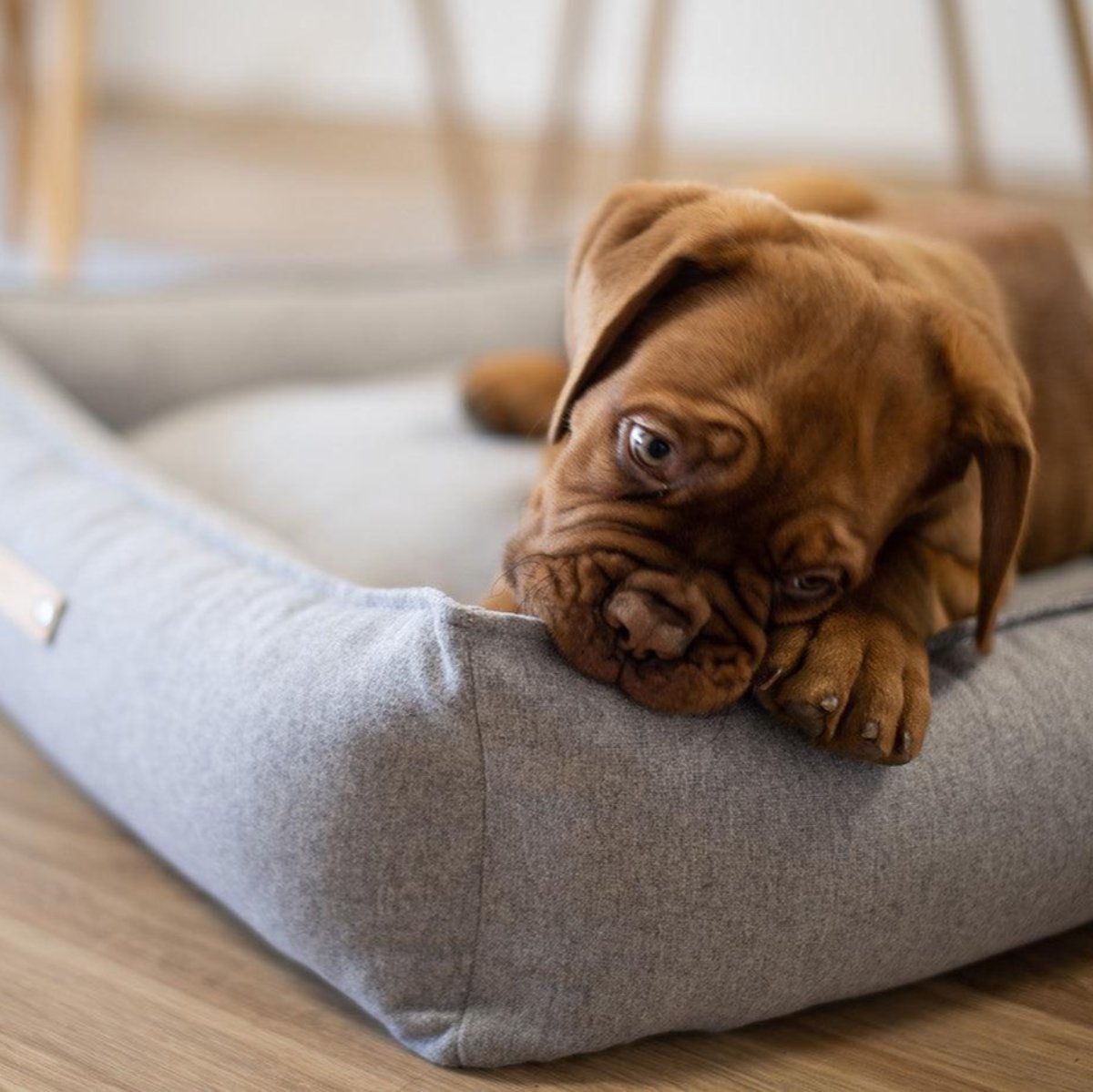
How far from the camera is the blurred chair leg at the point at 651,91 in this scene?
6.25m

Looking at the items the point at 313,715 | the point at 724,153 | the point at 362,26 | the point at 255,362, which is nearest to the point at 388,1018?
the point at 313,715

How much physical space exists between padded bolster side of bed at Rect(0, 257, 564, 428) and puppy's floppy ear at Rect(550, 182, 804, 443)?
6.45ft

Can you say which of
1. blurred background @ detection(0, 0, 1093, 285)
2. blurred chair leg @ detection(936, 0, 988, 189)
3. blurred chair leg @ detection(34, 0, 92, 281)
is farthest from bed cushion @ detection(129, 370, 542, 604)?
blurred chair leg @ detection(936, 0, 988, 189)

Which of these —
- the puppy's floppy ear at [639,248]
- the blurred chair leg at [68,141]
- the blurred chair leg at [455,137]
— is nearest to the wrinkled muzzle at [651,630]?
the puppy's floppy ear at [639,248]

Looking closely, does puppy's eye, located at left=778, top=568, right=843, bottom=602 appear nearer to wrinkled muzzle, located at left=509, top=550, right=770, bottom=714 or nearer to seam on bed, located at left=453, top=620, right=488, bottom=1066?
wrinkled muzzle, located at left=509, top=550, right=770, bottom=714

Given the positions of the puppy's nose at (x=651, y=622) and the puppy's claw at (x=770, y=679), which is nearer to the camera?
the puppy's nose at (x=651, y=622)

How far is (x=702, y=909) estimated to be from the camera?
6.35ft

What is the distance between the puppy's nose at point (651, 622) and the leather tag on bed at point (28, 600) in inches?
44.3

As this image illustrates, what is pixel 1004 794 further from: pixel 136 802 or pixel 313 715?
pixel 136 802

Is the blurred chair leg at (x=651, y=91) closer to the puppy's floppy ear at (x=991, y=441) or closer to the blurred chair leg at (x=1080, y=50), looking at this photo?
the blurred chair leg at (x=1080, y=50)

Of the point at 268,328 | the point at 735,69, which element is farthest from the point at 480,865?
the point at 735,69

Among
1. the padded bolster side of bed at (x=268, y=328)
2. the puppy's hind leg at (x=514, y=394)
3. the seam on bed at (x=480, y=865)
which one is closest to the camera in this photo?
the seam on bed at (x=480, y=865)

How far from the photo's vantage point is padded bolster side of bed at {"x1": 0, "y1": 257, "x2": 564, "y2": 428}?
157 inches

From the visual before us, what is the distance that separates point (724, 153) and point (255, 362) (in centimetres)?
361
